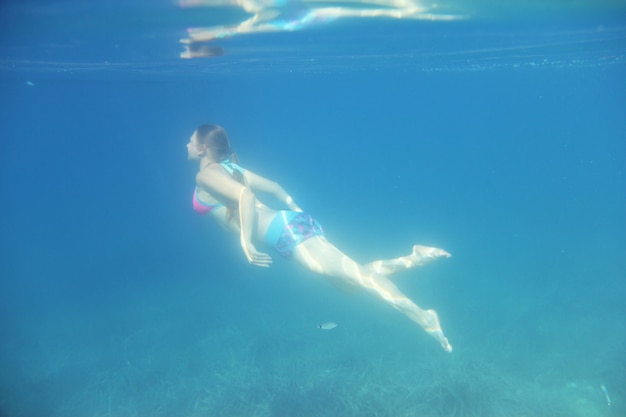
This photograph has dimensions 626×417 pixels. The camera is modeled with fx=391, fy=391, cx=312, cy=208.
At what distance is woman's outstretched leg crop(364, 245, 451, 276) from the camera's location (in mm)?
6844

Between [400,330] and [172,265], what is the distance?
61.6ft

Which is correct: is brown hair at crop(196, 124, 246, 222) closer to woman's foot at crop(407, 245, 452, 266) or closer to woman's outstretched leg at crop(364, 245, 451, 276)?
woman's outstretched leg at crop(364, 245, 451, 276)

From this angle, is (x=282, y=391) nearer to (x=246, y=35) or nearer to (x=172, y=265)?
(x=246, y=35)

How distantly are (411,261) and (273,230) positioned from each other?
2.55 metres

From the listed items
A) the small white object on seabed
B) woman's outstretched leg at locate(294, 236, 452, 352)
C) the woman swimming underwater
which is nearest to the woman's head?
the woman swimming underwater

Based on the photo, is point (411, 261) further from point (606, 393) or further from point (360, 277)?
point (606, 393)

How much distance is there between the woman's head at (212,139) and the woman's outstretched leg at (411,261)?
3177 millimetres

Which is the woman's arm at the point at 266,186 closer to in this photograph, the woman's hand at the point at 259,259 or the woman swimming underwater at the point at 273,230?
the woman swimming underwater at the point at 273,230

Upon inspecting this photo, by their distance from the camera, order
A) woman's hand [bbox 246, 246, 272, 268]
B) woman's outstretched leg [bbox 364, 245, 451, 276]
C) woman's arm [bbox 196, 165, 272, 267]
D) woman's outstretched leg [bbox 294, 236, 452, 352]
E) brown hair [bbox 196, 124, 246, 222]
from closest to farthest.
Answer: woman's hand [bbox 246, 246, 272, 268]
woman's arm [bbox 196, 165, 272, 267]
woman's outstretched leg [bbox 294, 236, 452, 352]
brown hair [bbox 196, 124, 246, 222]
woman's outstretched leg [bbox 364, 245, 451, 276]

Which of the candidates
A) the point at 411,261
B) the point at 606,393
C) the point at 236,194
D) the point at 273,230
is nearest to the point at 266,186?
the point at 273,230

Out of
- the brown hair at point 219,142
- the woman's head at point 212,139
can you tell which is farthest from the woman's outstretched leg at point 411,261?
the woman's head at point 212,139

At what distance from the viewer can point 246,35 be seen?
36.2ft

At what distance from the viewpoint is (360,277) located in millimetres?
6227

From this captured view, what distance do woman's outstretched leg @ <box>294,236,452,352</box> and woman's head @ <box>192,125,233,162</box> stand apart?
6.70 ft
